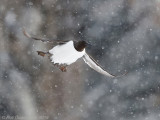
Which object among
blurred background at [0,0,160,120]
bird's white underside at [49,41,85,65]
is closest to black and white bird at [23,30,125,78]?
bird's white underside at [49,41,85,65]

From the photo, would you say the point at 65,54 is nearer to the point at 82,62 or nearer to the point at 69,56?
the point at 69,56

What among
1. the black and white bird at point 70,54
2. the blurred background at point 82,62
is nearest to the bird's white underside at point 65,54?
the black and white bird at point 70,54

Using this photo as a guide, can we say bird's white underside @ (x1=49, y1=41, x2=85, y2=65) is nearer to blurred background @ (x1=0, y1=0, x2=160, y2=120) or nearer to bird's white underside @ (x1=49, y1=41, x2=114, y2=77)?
bird's white underside @ (x1=49, y1=41, x2=114, y2=77)

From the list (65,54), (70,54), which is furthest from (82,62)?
(70,54)

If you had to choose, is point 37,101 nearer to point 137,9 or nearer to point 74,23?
point 74,23

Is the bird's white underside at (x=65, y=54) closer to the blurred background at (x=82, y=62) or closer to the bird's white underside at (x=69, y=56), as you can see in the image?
the bird's white underside at (x=69, y=56)

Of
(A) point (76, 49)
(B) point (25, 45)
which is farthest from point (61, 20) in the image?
(A) point (76, 49)
